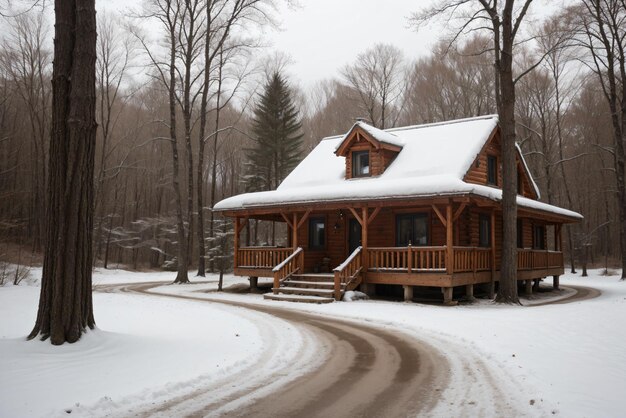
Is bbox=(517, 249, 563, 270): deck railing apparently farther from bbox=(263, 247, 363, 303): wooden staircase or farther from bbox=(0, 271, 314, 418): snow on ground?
bbox=(0, 271, 314, 418): snow on ground

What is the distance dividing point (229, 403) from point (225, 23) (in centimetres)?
2563

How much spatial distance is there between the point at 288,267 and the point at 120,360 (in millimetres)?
11828

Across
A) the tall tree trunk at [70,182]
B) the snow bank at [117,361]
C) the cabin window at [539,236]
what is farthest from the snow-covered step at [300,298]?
the cabin window at [539,236]

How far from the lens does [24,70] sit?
32.8m

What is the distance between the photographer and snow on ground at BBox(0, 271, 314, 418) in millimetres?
5215

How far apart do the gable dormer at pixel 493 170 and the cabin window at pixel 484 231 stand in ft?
4.70

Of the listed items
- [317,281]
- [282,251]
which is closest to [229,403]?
[317,281]

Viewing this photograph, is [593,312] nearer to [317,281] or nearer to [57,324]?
[317,281]

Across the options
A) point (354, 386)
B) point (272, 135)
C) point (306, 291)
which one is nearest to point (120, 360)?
point (354, 386)

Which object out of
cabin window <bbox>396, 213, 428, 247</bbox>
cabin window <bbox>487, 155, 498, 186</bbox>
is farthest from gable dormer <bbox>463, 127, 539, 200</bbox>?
cabin window <bbox>396, 213, 428, 247</bbox>

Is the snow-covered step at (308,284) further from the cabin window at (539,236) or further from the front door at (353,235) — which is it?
the cabin window at (539,236)

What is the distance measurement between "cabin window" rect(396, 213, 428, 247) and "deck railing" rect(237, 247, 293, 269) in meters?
4.29

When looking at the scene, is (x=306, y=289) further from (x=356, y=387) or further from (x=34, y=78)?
(x=34, y=78)

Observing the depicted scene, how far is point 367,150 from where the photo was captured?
2095 cm
